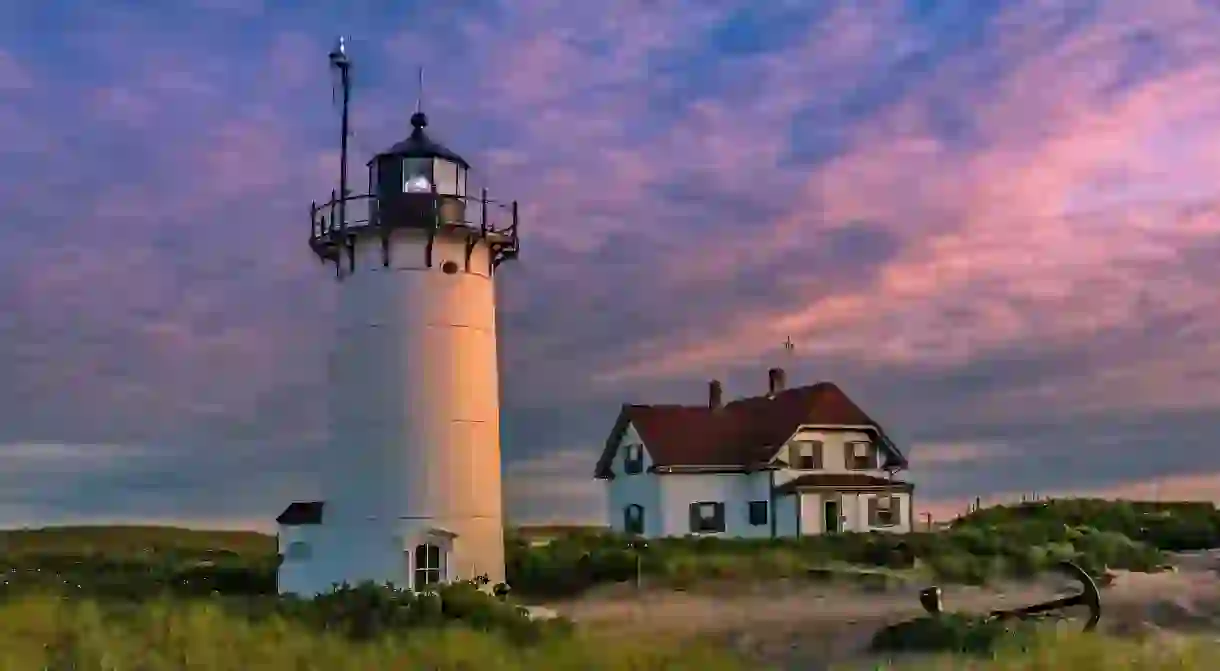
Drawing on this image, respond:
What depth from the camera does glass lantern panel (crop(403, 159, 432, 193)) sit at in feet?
75.6

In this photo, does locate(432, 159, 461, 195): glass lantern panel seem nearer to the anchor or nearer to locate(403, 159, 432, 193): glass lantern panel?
locate(403, 159, 432, 193): glass lantern panel

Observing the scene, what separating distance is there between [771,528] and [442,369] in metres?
16.2

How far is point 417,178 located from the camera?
2309 centimetres

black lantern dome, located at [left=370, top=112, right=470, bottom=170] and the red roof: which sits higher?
black lantern dome, located at [left=370, top=112, right=470, bottom=170]

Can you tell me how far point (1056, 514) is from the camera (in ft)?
147

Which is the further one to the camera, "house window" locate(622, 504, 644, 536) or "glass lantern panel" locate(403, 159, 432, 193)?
"house window" locate(622, 504, 644, 536)

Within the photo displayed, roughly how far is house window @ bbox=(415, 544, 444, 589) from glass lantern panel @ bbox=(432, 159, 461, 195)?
21.2 ft

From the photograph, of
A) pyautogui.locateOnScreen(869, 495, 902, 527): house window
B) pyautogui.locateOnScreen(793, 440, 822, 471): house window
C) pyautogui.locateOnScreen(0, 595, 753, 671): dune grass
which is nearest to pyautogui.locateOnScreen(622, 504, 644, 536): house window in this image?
pyautogui.locateOnScreen(793, 440, 822, 471): house window

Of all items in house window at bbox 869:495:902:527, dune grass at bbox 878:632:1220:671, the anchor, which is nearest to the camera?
dune grass at bbox 878:632:1220:671

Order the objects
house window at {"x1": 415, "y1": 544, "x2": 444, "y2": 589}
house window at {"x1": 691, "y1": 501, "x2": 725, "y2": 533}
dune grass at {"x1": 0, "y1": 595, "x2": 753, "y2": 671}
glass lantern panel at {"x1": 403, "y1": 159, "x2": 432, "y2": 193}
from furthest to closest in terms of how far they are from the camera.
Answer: house window at {"x1": 691, "y1": 501, "x2": 725, "y2": 533}, glass lantern panel at {"x1": 403, "y1": 159, "x2": 432, "y2": 193}, house window at {"x1": 415, "y1": 544, "x2": 444, "y2": 589}, dune grass at {"x1": 0, "y1": 595, "x2": 753, "y2": 671}

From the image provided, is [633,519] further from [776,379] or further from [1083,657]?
[1083,657]

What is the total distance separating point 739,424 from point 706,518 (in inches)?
139

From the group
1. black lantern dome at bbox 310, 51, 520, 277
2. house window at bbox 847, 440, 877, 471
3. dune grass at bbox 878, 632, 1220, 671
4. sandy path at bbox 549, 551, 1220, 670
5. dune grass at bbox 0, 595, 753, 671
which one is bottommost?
sandy path at bbox 549, 551, 1220, 670

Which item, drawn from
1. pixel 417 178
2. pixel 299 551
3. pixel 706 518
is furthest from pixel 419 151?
pixel 706 518
